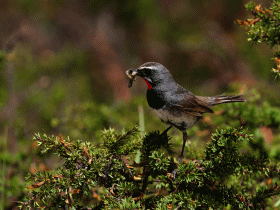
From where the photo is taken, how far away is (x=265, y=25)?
2.17 metres

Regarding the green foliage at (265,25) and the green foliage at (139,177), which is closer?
the green foliage at (139,177)

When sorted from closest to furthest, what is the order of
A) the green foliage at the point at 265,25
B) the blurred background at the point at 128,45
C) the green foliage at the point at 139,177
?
A: the green foliage at the point at 139,177
the green foliage at the point at 265,25
the blurred background at the point at 128,45

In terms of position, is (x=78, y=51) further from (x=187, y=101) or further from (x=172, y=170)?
(x=172, y=170)

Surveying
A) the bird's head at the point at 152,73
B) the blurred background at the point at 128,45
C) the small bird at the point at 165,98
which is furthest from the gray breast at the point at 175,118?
the blurred background at the point at 128,45

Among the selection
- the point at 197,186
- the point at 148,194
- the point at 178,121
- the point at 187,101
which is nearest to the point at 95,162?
the point at 148,194

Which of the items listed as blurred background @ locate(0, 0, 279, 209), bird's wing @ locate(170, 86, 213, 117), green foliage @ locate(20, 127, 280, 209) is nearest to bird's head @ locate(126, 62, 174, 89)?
bird's wing @ locate(170, 86, 213, 117)

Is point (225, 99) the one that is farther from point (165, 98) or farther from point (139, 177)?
point (139, 177)

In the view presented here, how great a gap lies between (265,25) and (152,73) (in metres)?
0.98

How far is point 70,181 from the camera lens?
1.76 metres

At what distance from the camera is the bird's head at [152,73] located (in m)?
2.57

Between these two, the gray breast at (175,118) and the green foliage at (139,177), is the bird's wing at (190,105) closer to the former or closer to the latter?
the gray breast at (175,118)

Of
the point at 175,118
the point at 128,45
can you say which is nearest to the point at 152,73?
the point at 175,118

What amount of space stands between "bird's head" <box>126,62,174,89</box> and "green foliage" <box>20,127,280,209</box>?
72 cm

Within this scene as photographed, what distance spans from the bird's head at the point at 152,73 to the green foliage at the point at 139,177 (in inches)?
28.3
